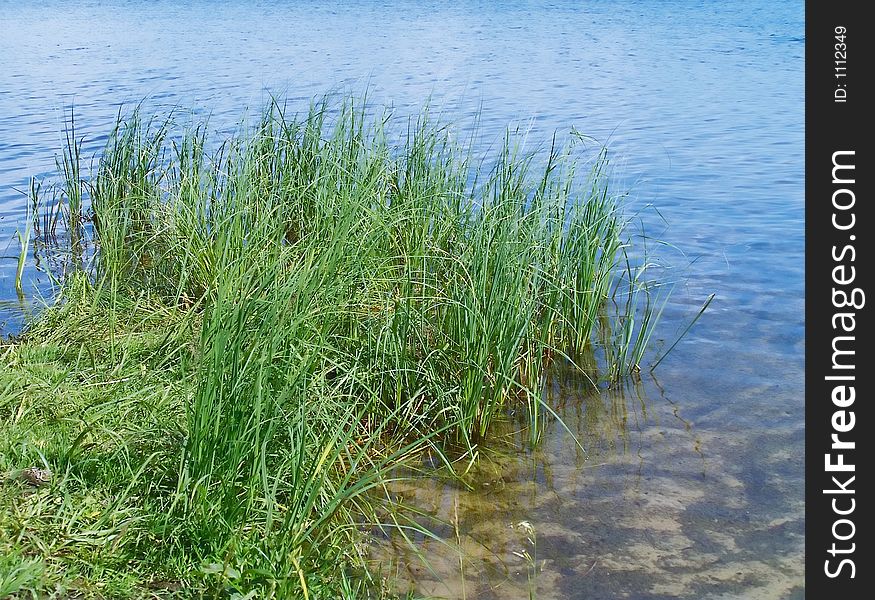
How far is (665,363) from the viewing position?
14.3ft

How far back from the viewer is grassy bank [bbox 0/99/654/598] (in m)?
2.42

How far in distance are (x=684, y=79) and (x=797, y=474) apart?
1082 centimetres

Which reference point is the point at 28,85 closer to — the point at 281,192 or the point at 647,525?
the point at 281,192

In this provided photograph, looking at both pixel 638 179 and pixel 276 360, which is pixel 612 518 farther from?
pixel 638 179

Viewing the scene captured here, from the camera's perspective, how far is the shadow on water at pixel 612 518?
2.76 meters

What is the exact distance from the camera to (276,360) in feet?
9.75
